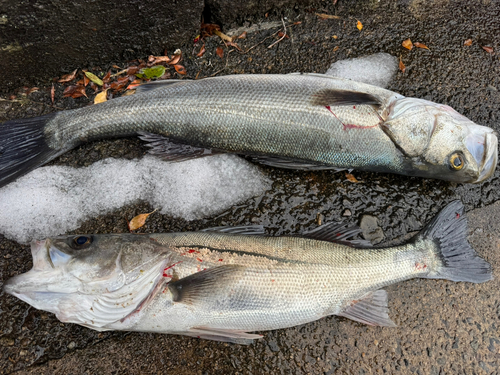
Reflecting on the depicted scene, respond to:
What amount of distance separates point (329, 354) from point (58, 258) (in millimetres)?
2456

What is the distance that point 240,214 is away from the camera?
3318 mm

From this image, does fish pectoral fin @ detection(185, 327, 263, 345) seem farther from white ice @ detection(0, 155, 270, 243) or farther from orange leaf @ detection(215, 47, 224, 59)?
orange leaf @ detection(215, 47, 224, 59)

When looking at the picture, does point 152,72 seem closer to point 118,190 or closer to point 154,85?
point 154,85

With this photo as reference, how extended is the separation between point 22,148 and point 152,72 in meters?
1.48

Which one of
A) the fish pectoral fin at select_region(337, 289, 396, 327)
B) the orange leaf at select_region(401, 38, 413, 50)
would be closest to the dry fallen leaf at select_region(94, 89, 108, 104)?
the fish pectoral fin at select_region(337, 289, 396, 327)

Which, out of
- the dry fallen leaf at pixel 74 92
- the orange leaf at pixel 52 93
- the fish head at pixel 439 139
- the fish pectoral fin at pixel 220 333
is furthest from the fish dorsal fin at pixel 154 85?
the fish pectoral fin at pixel 220 333

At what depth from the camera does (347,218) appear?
331 cm

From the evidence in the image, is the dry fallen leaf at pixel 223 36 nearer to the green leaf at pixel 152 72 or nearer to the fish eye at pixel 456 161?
the green leaf at pixel 152 72

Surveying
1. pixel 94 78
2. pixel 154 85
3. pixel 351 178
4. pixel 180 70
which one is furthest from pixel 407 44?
pixel 94 78

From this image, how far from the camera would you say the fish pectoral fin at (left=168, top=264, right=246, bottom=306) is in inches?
97.4

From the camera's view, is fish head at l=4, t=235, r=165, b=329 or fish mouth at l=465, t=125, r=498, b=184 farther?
fish mouth at l=465, t=125, r=498, b=184

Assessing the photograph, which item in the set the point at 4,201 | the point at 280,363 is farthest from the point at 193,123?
the point at 280,363

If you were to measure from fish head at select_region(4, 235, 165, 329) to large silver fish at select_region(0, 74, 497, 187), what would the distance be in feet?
3.66

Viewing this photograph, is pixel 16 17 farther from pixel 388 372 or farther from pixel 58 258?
pixel 388 372
